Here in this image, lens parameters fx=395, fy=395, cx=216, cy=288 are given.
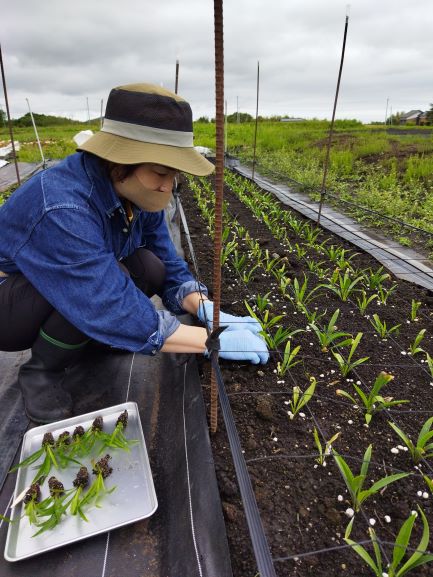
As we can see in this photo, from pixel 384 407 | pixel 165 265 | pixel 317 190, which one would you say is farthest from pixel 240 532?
pixel 317 190

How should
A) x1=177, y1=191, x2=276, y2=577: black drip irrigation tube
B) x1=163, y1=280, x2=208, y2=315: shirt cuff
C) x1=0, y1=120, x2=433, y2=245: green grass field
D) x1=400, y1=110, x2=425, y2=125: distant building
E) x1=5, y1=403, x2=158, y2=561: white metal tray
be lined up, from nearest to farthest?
x1=177, y1=191, x2=276, y2=577: black drip irrigation tube
x1=5, y1=403, x2=158, y2=561: white metal tray
x1=163, y1=280, x2=208, y2=315: shirt cuff
x1=0, y1=120, x2=433, y2=245: green grass field
x1=400, y1=110, x2=425, y2=125: distant building

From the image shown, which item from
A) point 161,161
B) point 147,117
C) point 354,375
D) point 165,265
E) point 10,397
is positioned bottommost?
point 10,397

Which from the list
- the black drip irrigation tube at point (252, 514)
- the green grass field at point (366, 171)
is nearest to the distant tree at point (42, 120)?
the green grass field at point (366, 171)

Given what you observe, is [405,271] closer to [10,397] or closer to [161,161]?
[161,161]

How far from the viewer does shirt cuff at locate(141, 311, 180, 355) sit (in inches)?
58.9

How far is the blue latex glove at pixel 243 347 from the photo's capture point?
5.99 feet

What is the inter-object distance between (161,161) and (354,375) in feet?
4.28

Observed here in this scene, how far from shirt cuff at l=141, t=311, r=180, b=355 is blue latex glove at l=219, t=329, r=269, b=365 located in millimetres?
348

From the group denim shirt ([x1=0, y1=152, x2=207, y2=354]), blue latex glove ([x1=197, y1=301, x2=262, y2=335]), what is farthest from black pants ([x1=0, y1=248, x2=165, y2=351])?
blue latex glove ([x1=197, y1=301, x2=262, y2=335])

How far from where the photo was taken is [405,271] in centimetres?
317

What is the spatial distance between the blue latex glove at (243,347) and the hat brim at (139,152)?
0.80m

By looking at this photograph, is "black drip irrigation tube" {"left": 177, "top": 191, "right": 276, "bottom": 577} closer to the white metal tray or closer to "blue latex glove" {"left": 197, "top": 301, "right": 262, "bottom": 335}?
the white metal tray

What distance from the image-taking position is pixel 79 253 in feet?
4.47

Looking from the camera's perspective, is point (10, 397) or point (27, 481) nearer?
point (27, 481)
